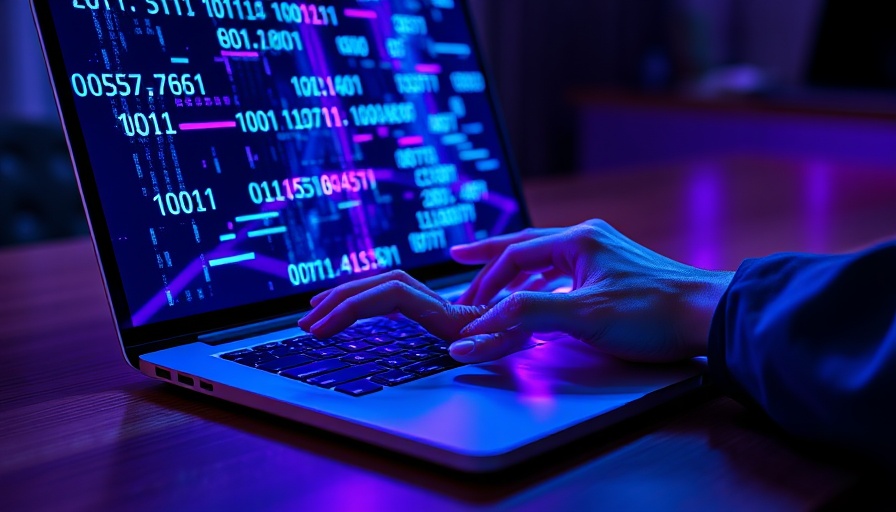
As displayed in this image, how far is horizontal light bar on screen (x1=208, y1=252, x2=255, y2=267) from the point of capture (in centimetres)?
78

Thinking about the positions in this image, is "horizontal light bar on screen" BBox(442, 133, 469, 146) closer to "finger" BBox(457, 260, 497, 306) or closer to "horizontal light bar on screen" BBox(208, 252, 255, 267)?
"finger" BBox(457, 260, 497, 306)

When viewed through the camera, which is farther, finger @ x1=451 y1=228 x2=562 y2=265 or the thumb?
finger @ x1=451 y1=228 x2=562 y2=265

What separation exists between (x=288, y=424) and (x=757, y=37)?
442 centimetres

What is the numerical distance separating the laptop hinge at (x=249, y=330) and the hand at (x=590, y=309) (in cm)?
4

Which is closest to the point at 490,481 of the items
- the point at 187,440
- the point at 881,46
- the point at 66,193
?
the point at 187,440

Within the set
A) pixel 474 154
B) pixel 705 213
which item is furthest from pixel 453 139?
pixel 705 213

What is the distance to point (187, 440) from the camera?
60cm

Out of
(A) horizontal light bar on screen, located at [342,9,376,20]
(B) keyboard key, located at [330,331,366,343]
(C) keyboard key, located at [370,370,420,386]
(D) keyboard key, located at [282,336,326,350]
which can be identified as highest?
(A) horizontal light bar on screen, located at [342,9,376,20]

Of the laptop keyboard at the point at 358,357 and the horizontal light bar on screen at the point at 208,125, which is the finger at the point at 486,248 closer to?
the laptop keyboard at the point at 358,357

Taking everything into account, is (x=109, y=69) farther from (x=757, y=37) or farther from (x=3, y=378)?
(x=757, y=37)

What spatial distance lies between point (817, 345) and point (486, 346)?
0.23 meters

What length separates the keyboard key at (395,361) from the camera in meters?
0.69

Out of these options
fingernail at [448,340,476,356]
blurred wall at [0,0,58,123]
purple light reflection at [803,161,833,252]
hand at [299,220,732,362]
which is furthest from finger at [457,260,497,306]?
blurred wall at [0,0,58,123]

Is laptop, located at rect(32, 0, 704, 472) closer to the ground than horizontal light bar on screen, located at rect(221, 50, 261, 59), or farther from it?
closer to the ground
